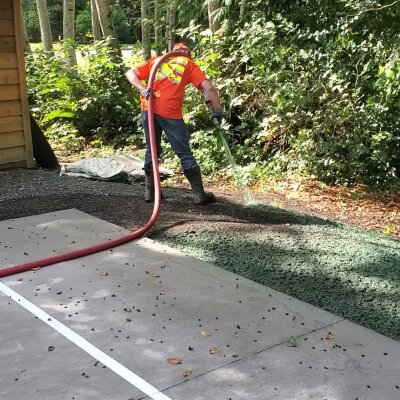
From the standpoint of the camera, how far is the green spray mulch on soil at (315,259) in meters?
3.82

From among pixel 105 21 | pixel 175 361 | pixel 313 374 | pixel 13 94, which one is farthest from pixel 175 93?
pixel 105 21

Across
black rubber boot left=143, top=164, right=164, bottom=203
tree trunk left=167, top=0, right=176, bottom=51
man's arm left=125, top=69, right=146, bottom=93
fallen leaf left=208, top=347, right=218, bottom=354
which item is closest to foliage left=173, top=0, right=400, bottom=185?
man's arm left=125, top=69, right=146, bottom=93

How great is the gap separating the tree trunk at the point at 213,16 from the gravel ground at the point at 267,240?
389 cm

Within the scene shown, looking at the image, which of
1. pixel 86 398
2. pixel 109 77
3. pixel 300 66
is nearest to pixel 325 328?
pixel 86 398

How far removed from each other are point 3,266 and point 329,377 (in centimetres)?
270

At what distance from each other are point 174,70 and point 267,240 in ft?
6.97

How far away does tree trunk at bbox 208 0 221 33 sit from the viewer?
966 centimetres

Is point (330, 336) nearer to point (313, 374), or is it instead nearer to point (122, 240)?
point (313, 374)

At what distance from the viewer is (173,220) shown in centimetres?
562

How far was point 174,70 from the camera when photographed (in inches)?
232

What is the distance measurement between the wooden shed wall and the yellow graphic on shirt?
2.95 metres

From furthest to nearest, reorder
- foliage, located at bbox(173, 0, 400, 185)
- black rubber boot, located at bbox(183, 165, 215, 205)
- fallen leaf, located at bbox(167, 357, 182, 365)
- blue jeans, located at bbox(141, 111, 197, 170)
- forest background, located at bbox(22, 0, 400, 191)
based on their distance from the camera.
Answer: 1. foliage, located at bbox(173, 0, 400, 185)
2. forest background, located at bbox(22, 0, 400, 191)
3. black rubber boot, located at bbox(183, 165, 215, 205)
4. blue jeans, located at bbox(141, 111, 197, 170)
5. fallen leaf, located at bbox(167, 357, 182, 365)

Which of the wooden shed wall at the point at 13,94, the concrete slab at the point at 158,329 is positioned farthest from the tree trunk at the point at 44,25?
the concrete slab at the point at 158,329

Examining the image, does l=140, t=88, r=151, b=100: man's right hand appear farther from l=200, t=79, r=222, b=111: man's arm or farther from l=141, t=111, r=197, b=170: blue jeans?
l=200, t=79, r=222, b=111: man's arm
